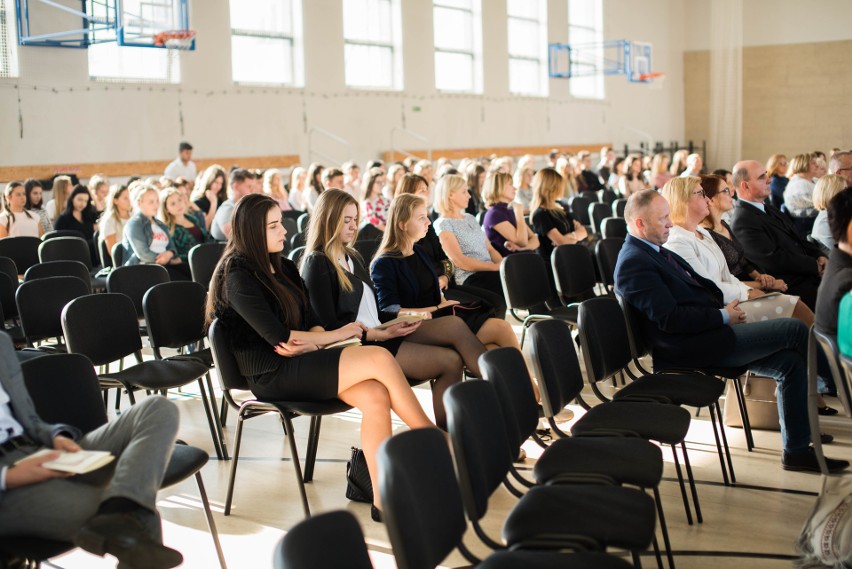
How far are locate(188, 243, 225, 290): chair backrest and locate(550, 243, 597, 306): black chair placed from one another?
2.32 m

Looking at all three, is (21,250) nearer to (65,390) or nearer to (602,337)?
(65,390)

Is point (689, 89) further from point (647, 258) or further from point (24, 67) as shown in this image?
point (647, 258)

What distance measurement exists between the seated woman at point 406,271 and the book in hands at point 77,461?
2.18 meters

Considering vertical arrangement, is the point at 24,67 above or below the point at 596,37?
below

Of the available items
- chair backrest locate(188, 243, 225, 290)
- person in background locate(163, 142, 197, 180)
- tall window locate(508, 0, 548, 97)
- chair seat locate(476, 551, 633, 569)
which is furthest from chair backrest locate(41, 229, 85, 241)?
tall window locate(508, 0, 548, 97)

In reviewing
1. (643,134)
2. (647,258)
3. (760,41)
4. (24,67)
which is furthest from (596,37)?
(647,258)

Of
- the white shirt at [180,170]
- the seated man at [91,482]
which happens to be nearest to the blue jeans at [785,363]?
the seated man at [91,482]

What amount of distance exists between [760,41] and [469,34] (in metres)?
8.91

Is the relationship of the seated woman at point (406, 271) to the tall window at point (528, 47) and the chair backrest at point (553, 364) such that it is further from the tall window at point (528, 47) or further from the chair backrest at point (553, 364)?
the tall window at point (528, 47)

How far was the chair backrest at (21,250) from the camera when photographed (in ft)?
23.2

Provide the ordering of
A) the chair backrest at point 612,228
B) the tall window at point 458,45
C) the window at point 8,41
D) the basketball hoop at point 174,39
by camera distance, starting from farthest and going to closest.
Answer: the tall window at point 458,45
the basketball hoop at point 174,39
the window at point 8,41
the chair backrest at point 612,228

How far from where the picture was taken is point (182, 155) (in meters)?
12.0

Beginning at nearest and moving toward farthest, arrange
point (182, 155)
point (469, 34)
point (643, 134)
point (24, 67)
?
point (24, 67)
point (182, 155)
point (469, 34)
point (643, 134)

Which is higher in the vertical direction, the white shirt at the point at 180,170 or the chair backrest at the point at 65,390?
the white shirt at the point at 180,170
